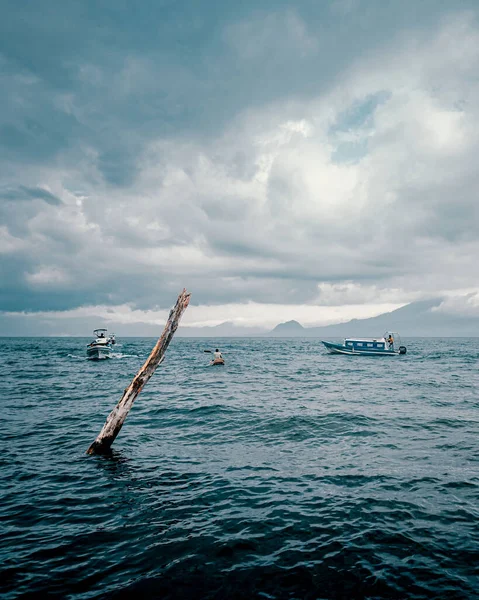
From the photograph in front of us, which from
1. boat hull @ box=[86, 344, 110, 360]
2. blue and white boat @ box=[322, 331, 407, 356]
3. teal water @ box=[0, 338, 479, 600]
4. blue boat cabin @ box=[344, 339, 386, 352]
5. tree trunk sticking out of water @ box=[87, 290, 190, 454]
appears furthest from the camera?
blue boat cabin @ box=[344, 339, 386, 352]

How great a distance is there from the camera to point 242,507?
28.0 feet

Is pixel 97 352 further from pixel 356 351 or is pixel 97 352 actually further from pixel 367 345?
pixel 367 345

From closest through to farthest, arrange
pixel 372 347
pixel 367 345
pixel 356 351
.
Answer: pixel 372 347
pixel 367 345
pixel 356 351

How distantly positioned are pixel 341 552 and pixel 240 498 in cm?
293

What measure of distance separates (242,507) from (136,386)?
17.5ft

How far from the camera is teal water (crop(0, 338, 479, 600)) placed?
6000 millimetres

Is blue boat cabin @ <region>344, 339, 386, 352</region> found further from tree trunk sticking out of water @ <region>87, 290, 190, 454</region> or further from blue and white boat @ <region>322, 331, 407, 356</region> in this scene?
tree trunk sticking out of water @ <region>87, 290, 190, 454</region>

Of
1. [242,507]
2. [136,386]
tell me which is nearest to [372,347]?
[136,386]

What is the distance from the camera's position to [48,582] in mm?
Answer: 5891

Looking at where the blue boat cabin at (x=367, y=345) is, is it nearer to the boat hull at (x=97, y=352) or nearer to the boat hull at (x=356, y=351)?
the boat hull at (x=356, y=351)

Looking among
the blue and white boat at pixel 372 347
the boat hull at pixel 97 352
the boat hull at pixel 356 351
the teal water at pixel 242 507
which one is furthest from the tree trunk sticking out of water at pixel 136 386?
the boat hull at pixel 356 351

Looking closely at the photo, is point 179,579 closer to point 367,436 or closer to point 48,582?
point 48,582

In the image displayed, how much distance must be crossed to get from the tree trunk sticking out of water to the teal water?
0.68 metres

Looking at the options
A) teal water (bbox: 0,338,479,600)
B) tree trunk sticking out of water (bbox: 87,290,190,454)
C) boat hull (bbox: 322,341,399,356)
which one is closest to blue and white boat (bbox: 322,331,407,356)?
boat hull (bbox: 322,341,399,356)
